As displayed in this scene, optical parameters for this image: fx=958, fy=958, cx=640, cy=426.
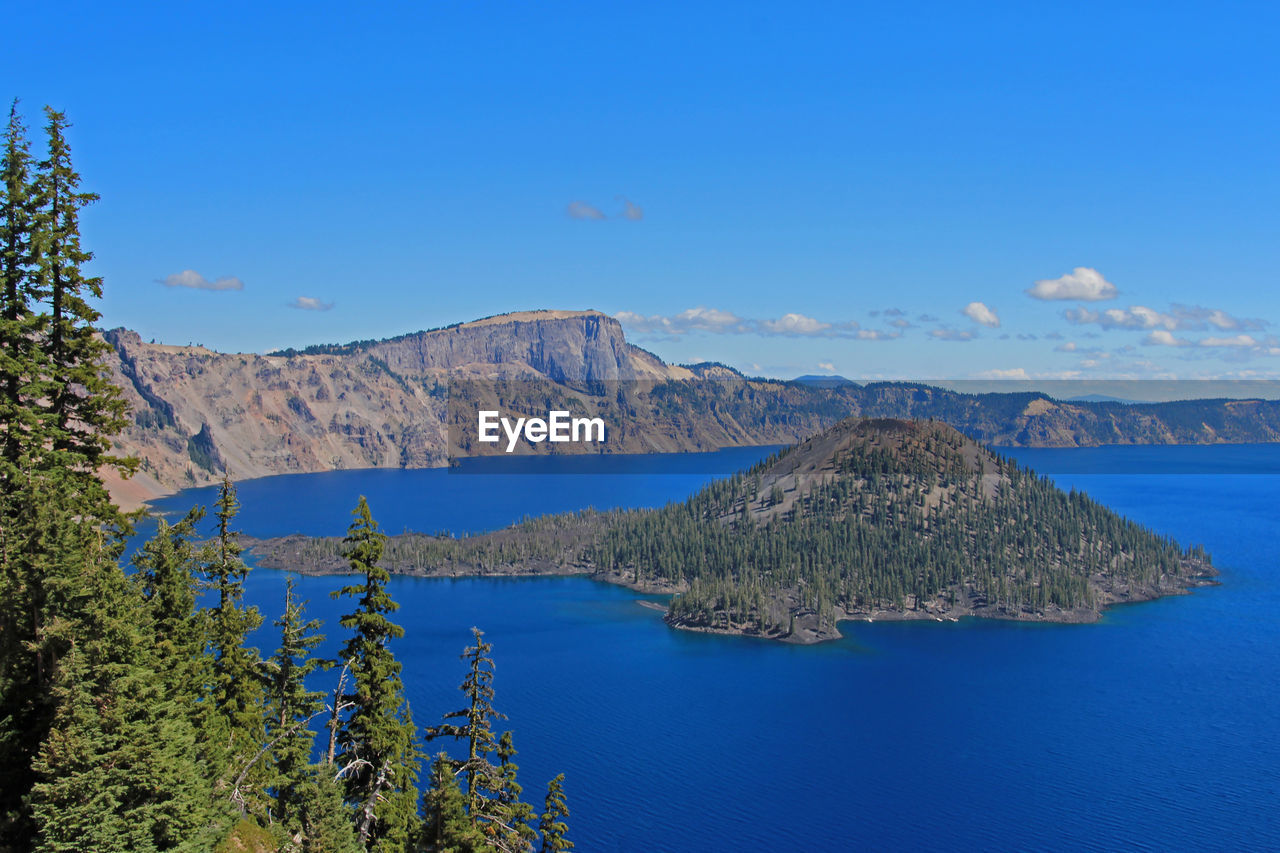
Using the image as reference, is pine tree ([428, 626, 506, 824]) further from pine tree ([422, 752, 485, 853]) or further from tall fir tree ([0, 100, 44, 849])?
tall fir tree ([0, 100, 44, 849])

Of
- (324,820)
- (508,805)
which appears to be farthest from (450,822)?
(324,820)

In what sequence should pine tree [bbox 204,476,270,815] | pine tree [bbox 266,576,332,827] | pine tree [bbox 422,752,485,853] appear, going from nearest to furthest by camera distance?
pine tree [bbox 204,476,270,815], pine tree [bbox 422,752,485,853], pine tree [bbox 266,576,332,827]

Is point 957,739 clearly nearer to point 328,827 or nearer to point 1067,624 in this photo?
point 1067,624

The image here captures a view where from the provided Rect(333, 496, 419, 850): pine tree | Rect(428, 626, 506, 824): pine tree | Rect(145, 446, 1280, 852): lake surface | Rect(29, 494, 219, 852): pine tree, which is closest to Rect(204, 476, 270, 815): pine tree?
Rect(333, 496, 419, 850): pine tree

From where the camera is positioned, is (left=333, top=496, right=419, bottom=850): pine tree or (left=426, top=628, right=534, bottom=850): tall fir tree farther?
(left=426, top=628, right=534, bottom=850): tall fir tree

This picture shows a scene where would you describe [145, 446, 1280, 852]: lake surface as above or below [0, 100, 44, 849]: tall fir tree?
below
